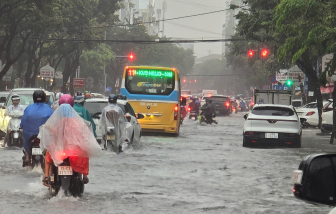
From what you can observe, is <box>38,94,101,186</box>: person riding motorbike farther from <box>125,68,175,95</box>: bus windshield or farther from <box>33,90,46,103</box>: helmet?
<box>125,68,175,95</box>: bus windshield

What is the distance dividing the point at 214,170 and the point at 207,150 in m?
5.93

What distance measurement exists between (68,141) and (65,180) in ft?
1.82

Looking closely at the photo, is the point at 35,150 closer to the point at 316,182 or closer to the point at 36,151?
the point at 36,151

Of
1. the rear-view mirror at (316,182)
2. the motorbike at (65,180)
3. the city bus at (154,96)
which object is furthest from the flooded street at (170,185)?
the city bus at (154,96)

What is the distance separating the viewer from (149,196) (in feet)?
34.0

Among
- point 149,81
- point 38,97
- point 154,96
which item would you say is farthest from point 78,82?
point 38,97

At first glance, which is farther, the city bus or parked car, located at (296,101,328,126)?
parked car, located at (296,101,328,126)

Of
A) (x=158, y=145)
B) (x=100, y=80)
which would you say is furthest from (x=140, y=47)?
(x=158, y=145)

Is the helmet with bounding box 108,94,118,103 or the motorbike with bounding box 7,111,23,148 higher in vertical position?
the helmet with bounding box 108,94,118,103

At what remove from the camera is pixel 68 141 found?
986 cm

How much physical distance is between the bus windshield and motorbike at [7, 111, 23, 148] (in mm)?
9076

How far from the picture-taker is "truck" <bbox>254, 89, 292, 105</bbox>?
38562mm

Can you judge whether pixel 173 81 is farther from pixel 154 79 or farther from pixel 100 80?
pixel 100 80

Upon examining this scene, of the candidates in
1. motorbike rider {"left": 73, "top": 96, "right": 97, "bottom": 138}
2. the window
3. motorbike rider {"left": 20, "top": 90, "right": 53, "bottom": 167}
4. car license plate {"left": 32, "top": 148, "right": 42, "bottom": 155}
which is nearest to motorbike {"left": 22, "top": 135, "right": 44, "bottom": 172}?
car license plate {"left": 32, "top": 148, "right": 42, "bottom": 155}
